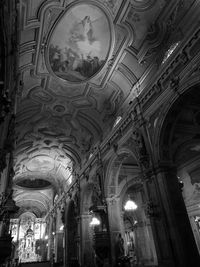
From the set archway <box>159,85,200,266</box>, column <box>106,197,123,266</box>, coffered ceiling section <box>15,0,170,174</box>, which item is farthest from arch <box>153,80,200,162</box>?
column <box>106,197,123,266</box>

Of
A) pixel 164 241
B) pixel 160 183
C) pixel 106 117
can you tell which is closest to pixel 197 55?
pixel 160 183

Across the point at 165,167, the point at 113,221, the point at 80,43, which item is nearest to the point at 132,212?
the point at 113,221

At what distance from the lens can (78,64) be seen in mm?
11664

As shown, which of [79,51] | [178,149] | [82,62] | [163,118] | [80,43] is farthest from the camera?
[82,62]

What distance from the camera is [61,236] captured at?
78.3 feet

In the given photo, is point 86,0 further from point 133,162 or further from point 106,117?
point 133,162

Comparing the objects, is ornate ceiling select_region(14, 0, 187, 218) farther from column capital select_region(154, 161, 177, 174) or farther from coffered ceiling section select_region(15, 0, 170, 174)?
column capital select_region(154, 161, 177, 174)

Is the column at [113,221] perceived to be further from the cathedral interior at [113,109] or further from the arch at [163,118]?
the arch at [163,118]

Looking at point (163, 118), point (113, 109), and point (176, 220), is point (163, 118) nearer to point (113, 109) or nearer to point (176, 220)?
point (176, 220)

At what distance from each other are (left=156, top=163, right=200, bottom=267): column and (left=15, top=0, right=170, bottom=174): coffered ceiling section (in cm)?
523

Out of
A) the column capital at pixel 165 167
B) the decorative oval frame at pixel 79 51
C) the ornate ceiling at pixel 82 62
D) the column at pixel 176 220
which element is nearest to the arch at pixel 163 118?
the column capital at pixel 165 167

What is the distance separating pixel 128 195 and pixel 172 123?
10795mm

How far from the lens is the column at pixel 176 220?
7035mm

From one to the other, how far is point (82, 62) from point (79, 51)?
2.19 feet
